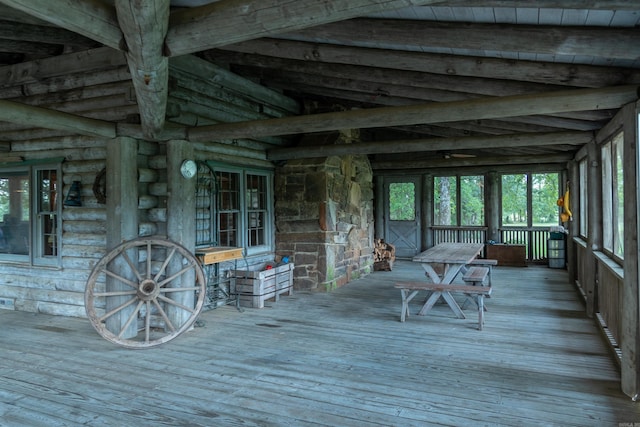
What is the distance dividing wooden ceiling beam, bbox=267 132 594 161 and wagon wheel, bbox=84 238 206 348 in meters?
2.97

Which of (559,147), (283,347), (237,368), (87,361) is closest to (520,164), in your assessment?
(559,147)

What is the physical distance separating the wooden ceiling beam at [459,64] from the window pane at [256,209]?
3064 mm

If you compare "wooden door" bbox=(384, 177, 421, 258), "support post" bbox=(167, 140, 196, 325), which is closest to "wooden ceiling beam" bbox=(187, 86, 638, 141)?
"support post" bbox=(167, 140, 196, 325)

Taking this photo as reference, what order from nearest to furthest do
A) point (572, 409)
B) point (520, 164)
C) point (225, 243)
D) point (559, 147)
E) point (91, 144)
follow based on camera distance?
point (572, 409) < point (91, 144) < point (225, 243) < point (559, 147) < point (520, 164)

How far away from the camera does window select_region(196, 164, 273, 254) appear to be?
655 cm

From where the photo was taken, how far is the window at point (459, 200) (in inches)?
495

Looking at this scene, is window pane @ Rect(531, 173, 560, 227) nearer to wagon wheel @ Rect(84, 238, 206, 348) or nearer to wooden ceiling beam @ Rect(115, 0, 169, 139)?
wagon wheel @ Rect(84, 238, 206, 348)

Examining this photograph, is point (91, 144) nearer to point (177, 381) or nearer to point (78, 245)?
point (78, 245)

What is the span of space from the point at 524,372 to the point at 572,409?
752 millimetres

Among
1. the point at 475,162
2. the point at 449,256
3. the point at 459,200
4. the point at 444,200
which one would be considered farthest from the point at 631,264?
the point at 444,200

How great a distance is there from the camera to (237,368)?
4.28 meters

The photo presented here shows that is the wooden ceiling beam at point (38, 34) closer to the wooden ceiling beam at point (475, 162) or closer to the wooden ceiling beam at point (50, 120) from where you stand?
the wooden ceiling beam at point (50, 120)

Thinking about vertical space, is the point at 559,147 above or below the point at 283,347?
above

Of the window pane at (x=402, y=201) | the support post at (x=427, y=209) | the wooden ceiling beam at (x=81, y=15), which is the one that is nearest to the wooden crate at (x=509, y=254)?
the support post at (x=427, y=209)
